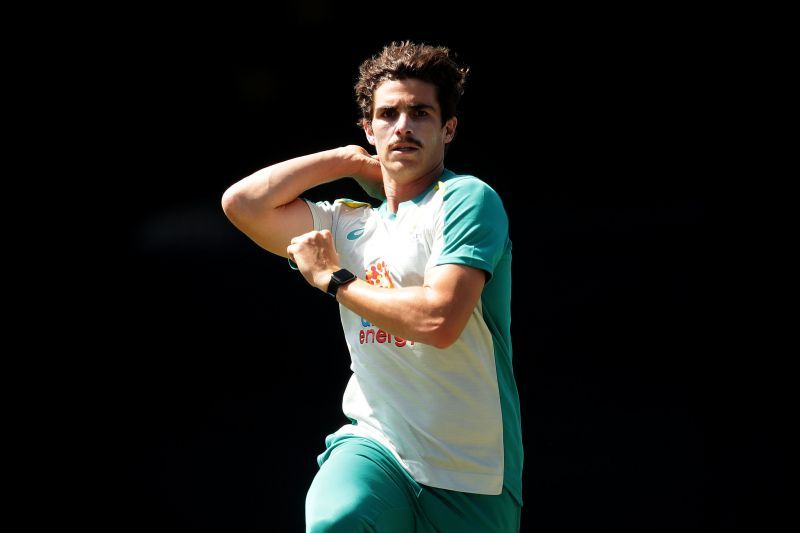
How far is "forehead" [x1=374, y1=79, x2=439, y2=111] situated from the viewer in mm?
2305

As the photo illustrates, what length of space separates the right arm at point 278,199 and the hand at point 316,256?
21 centimetres

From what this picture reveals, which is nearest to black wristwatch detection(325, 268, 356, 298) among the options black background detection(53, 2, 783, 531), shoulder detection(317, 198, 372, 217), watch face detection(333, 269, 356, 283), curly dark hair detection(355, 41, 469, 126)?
watch face detection(333, 269, 356, 283)

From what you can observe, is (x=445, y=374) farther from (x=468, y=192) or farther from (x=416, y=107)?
(x=416, y=107)

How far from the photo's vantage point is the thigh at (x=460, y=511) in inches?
84.7

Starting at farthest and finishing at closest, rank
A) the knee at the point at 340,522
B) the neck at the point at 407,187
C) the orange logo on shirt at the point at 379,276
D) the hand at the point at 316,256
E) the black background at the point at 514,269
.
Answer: the black background at the point at 514,269 → the neck at the point at 407,187 → the orange logo on shirt at the point at 379,276 → the hand at the point at 316,256 → the knee at the point at 340,522

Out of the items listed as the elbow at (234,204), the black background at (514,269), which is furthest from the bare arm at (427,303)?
the black background at (514,269)

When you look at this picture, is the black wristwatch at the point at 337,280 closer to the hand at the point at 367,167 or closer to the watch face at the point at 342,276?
the watch face at the point at 342,276

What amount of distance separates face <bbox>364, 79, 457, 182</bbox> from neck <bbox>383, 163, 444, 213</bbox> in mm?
15

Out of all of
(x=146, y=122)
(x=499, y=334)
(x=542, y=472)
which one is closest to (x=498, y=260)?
(x=499, y=334)

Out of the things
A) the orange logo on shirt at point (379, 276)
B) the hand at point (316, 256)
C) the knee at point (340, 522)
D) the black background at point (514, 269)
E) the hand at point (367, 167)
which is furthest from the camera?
the black background at point (514, 269)

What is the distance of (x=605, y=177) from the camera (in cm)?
420

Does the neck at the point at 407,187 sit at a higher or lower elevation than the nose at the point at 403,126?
lower

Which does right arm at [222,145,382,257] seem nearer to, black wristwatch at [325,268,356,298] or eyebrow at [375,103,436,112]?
eyebrow at [375,103,436,112]

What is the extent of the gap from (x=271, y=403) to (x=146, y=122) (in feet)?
4.29
